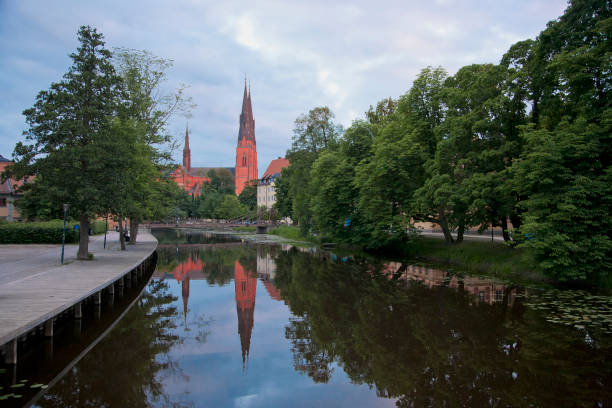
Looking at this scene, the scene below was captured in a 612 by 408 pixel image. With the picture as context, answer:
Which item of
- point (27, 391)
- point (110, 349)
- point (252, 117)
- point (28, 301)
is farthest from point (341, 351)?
point (252, 117)

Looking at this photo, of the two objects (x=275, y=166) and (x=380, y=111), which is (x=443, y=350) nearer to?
(x=380, y=111)

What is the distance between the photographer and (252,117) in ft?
437

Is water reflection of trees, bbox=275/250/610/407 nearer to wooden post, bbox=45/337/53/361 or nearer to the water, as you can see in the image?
the water

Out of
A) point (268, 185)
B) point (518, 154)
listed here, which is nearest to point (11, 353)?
point (518, 154)

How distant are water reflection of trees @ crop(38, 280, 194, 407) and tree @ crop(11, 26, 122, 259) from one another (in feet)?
26.4

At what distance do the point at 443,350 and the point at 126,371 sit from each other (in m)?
6.41

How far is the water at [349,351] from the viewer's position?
23.1ft

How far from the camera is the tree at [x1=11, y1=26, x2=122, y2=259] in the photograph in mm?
17375

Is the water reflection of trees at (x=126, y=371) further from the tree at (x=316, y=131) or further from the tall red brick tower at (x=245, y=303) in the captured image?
the tree at (x=316, y=131)

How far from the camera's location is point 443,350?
9297 millimetres

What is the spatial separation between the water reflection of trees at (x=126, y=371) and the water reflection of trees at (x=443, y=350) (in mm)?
2742

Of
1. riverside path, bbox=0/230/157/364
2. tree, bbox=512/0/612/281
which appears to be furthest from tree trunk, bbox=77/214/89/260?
tree, bbox=512/0/612/281

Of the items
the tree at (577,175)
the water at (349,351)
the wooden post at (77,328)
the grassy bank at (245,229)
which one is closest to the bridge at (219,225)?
the grassy bank at (245,229)

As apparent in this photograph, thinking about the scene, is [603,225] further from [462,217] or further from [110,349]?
[110,349]
